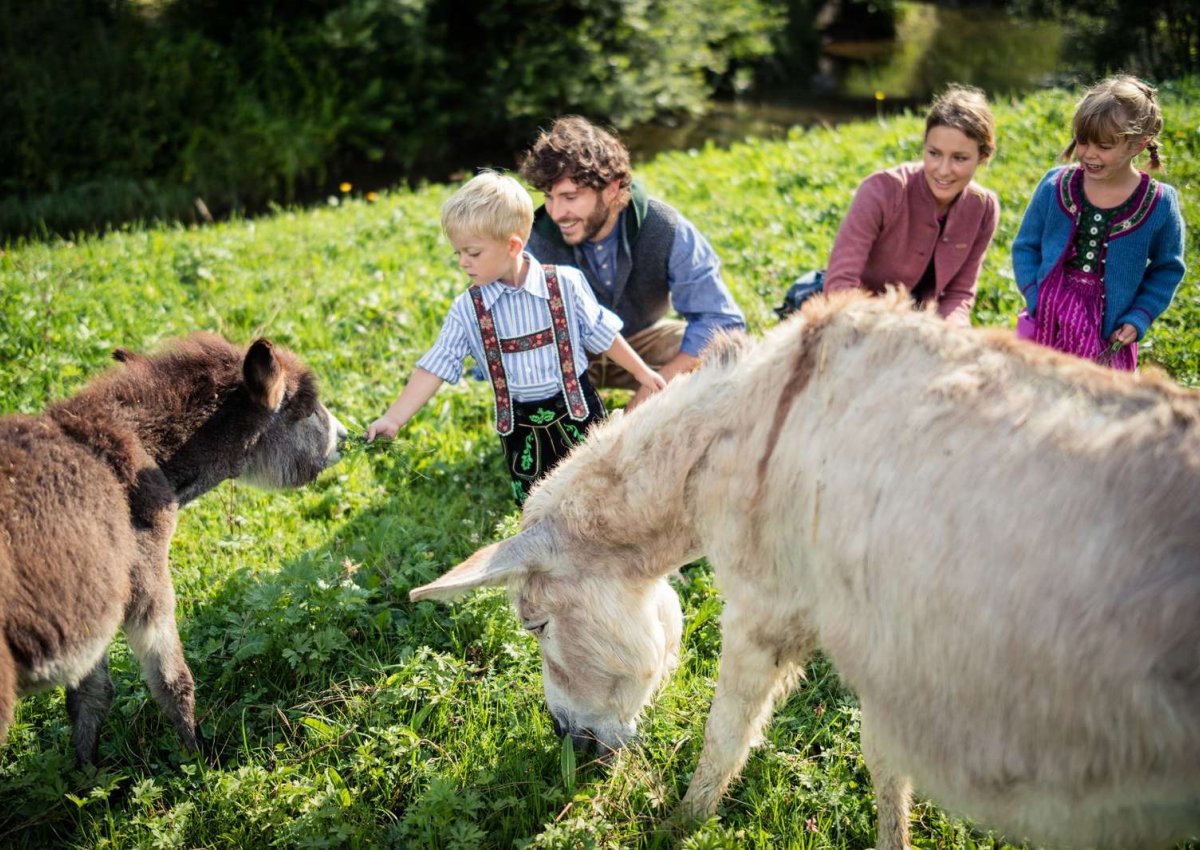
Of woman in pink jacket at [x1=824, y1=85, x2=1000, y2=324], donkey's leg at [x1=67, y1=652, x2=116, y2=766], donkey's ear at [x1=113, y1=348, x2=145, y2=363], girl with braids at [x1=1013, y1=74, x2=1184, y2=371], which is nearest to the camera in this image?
donkey's leg at [x1=67, y1=652, x2=116, y2=766]

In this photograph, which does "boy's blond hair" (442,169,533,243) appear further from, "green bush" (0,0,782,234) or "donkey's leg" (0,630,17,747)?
"green bush" (0,0,782,234)

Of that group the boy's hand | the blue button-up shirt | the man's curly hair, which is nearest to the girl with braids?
the blue button-up shirt

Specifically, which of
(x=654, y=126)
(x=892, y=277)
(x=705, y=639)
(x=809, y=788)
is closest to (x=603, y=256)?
(x=892, y=277)

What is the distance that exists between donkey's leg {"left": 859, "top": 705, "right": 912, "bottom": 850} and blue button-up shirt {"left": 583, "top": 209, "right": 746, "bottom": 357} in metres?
2.47

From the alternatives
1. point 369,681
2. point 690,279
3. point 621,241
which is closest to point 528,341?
point 621,241

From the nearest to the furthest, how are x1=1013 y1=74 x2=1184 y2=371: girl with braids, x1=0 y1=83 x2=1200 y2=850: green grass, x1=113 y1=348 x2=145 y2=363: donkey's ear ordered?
x1=0 y1=83 x2=1200 y2=850: green grass → x1=113 y1=348 x2=145 y2=363: donkey's ear → x1=1013 y1=74 x2=1184 y2=371: girl with braids

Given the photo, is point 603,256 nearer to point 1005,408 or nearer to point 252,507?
point 252,507

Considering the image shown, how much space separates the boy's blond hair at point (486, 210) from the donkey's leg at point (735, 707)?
71.7 inches

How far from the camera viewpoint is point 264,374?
3.52 meters

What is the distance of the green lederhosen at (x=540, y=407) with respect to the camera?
396 cm

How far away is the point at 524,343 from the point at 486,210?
0.64 metres

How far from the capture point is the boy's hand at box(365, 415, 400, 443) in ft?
12.2

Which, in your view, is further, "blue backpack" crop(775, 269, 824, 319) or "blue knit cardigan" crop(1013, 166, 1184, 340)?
"blue backpack" crop(775, 269, 824, 319)

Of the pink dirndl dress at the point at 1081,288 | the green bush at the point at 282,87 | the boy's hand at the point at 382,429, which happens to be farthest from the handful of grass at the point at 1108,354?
the green bush at the point at 282,87
